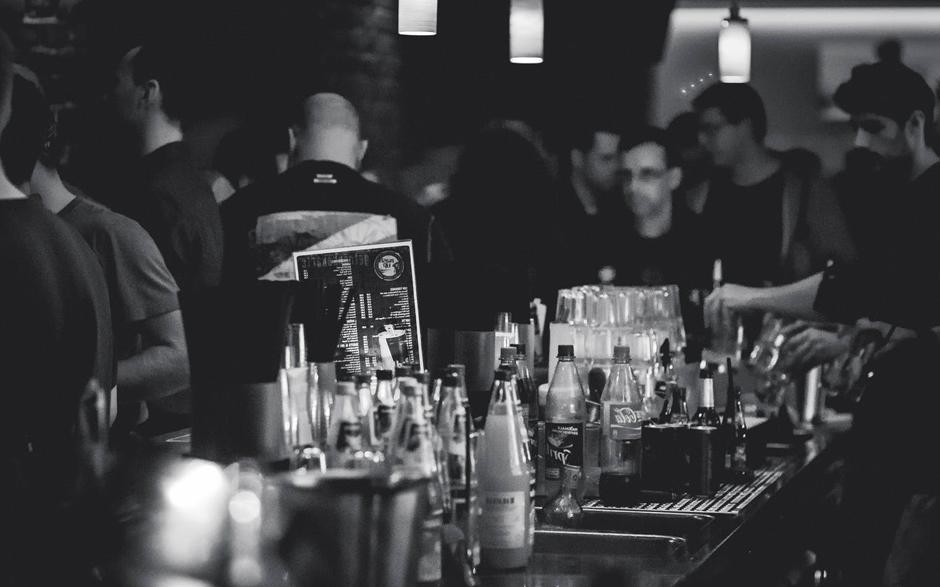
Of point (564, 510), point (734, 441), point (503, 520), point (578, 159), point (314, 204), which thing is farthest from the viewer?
point (578, 159)

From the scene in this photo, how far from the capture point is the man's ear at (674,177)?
5181mm

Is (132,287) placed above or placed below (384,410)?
above

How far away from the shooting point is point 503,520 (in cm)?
207

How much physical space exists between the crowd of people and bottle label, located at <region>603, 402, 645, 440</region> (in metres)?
0.34

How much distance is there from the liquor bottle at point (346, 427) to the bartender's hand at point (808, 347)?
260 centimetres

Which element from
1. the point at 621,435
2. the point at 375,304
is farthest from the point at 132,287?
the point at 621,435

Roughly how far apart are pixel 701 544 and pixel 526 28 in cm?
185

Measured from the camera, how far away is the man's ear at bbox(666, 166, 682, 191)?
17.0 ft

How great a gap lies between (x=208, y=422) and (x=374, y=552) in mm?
579

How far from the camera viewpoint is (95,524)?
1.52m

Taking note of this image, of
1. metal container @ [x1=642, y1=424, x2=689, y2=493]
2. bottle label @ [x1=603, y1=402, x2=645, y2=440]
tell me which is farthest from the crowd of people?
metal container @ [x1=642, y1=424, x2=689, y2=493]

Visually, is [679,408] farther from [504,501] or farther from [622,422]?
[504,501]

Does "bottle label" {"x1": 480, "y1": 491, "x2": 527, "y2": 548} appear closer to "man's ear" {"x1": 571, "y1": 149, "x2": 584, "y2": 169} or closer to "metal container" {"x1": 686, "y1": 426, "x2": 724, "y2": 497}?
"metal container" {"x1": 686, "y1": 426, "x2": 724, "y2": 497}

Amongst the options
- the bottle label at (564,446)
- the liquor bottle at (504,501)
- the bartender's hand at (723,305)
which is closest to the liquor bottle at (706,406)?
the bottle label at (564,446)
